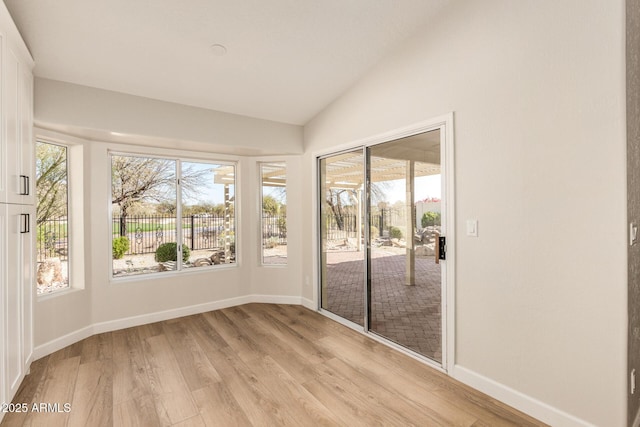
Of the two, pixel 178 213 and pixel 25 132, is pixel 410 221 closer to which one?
pixel 178 213

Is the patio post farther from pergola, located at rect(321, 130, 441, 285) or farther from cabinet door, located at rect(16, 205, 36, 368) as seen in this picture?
cabinet door, located at rect(16, 205, 36, 368)

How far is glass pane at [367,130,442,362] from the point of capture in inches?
107

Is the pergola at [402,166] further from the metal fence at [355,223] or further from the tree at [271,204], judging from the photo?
the tree at [271,204]

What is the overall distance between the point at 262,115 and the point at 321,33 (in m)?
1.56

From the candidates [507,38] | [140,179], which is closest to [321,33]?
[507,38]

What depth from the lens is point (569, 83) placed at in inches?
72.9

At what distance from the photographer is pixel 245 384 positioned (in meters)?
2.40

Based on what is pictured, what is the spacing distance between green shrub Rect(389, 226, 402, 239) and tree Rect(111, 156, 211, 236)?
8.90ft

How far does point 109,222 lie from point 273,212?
2.04 m

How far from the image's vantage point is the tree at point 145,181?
3652mm

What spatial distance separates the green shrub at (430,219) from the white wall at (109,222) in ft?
6.68

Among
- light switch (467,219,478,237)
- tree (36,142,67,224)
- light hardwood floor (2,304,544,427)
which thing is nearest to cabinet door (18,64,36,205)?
tree (36,142,67,224)

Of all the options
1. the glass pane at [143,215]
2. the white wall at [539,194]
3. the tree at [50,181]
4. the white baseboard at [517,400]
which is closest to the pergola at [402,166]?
the white wall at [539,194]

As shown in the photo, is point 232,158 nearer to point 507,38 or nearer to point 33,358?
point 33,358
